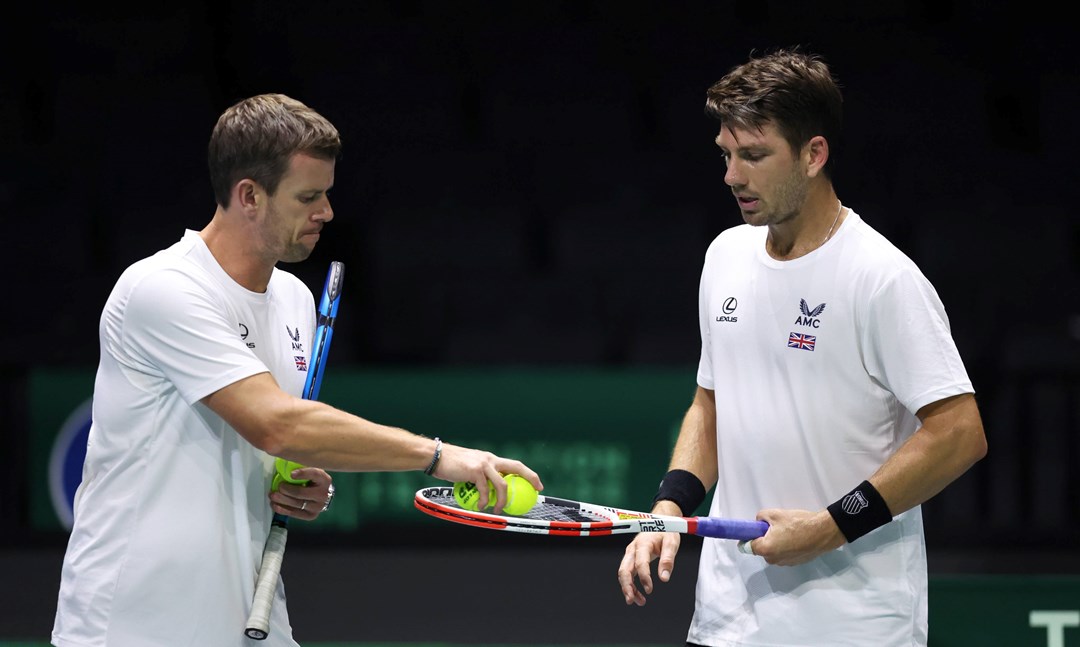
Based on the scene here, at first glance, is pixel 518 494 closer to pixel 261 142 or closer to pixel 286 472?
pixel 286 472

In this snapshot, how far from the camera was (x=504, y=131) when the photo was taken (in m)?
9.62

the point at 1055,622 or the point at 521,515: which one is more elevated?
the point at 521,515

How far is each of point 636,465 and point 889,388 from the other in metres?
4.54

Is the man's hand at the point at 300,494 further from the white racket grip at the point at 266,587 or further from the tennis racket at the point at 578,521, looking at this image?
the tennis racket at the point at 578,521

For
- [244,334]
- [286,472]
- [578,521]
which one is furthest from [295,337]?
[578,521]

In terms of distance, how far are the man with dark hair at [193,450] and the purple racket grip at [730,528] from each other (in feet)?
1.31

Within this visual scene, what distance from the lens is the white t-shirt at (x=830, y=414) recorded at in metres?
3.06

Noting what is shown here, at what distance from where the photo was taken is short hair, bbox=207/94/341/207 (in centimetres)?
322

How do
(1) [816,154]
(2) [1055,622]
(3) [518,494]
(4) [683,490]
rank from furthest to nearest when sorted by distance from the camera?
(2) [1055,622]
(4) [683,490]
(1) [816,154]
(3) [518,494]

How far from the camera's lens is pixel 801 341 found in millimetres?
3184

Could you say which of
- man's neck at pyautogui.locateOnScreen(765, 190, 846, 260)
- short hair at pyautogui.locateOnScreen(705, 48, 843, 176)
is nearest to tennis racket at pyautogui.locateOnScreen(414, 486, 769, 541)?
man's neck at pyautogui.locateOnScreen(765, 190, 846, 260)

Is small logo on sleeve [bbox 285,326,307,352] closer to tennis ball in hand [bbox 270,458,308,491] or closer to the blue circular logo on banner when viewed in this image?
tennis ball in hand [bbox 270,458,308,491]

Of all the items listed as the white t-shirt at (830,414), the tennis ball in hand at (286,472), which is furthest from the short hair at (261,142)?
the white t-shirt at (830,414)

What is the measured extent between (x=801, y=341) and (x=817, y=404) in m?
0.15
